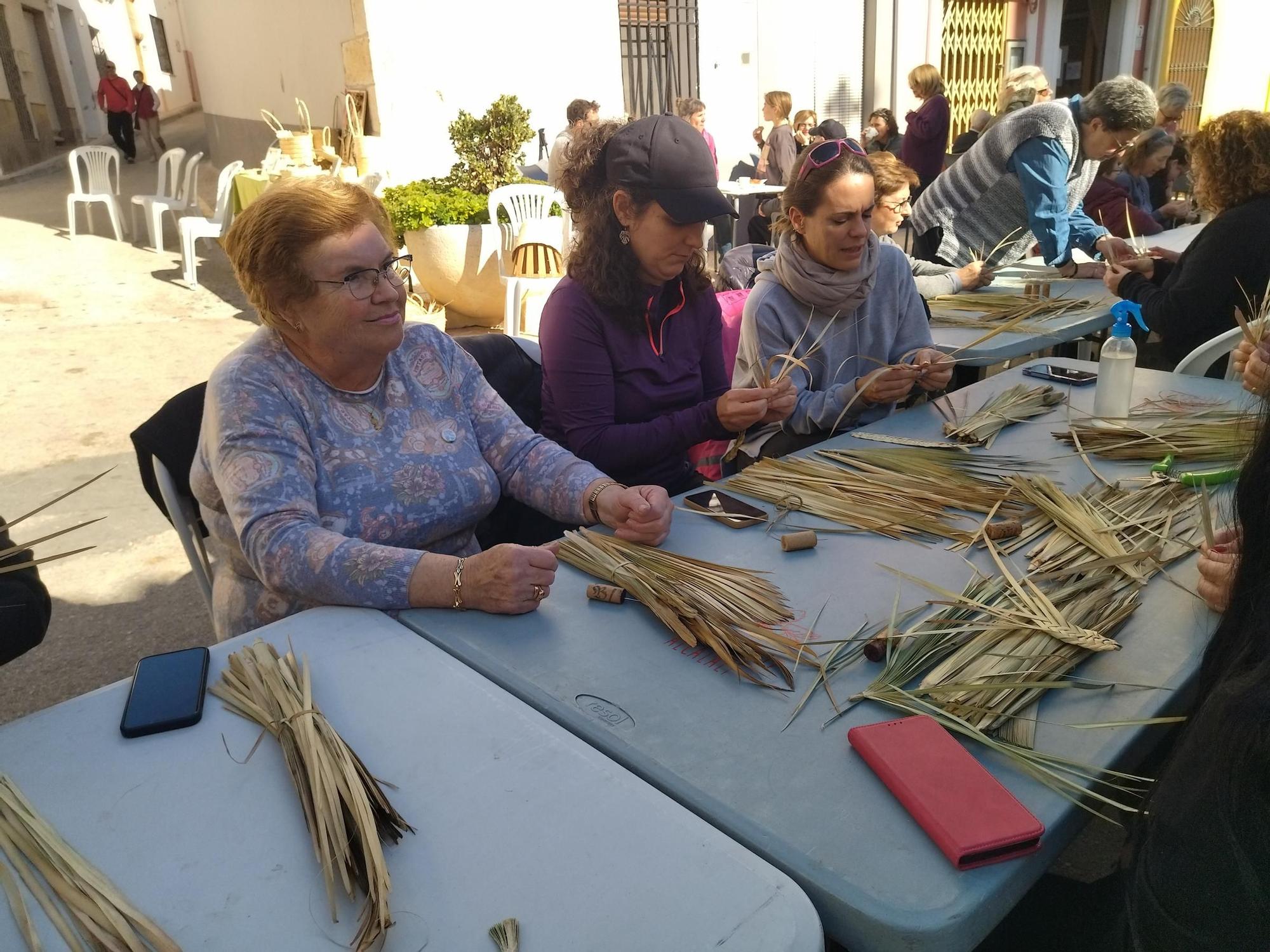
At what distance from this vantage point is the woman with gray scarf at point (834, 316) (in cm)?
257

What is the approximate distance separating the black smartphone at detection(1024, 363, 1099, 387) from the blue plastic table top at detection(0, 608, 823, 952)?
2030 mm

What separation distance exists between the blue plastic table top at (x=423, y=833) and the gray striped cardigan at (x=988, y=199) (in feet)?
13.2

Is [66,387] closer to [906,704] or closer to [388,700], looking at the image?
[388,700]

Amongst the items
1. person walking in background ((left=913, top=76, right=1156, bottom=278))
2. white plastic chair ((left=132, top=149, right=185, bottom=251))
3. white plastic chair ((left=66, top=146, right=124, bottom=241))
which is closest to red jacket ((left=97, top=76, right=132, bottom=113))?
white plastic chair ((left=66, top=146, right=124, bottom=241))

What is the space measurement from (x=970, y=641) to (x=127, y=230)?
1400 centimetres

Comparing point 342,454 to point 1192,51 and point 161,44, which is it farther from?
point 161,44

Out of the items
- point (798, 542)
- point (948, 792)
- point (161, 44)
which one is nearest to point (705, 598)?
point (798, 542)

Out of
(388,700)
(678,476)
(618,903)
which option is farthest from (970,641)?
(678,476)

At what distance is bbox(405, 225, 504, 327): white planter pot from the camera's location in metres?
7.21

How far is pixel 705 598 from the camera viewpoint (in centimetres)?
148

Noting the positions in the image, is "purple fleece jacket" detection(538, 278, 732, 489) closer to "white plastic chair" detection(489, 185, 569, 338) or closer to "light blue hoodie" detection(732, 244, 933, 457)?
"light blue hoodie" detection(732, 244, 933, 457)

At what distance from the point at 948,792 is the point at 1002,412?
60.5 inches

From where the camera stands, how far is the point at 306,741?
1142 mm

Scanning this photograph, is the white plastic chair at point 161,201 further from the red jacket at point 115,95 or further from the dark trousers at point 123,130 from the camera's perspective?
the dark trousers at point 123,130
